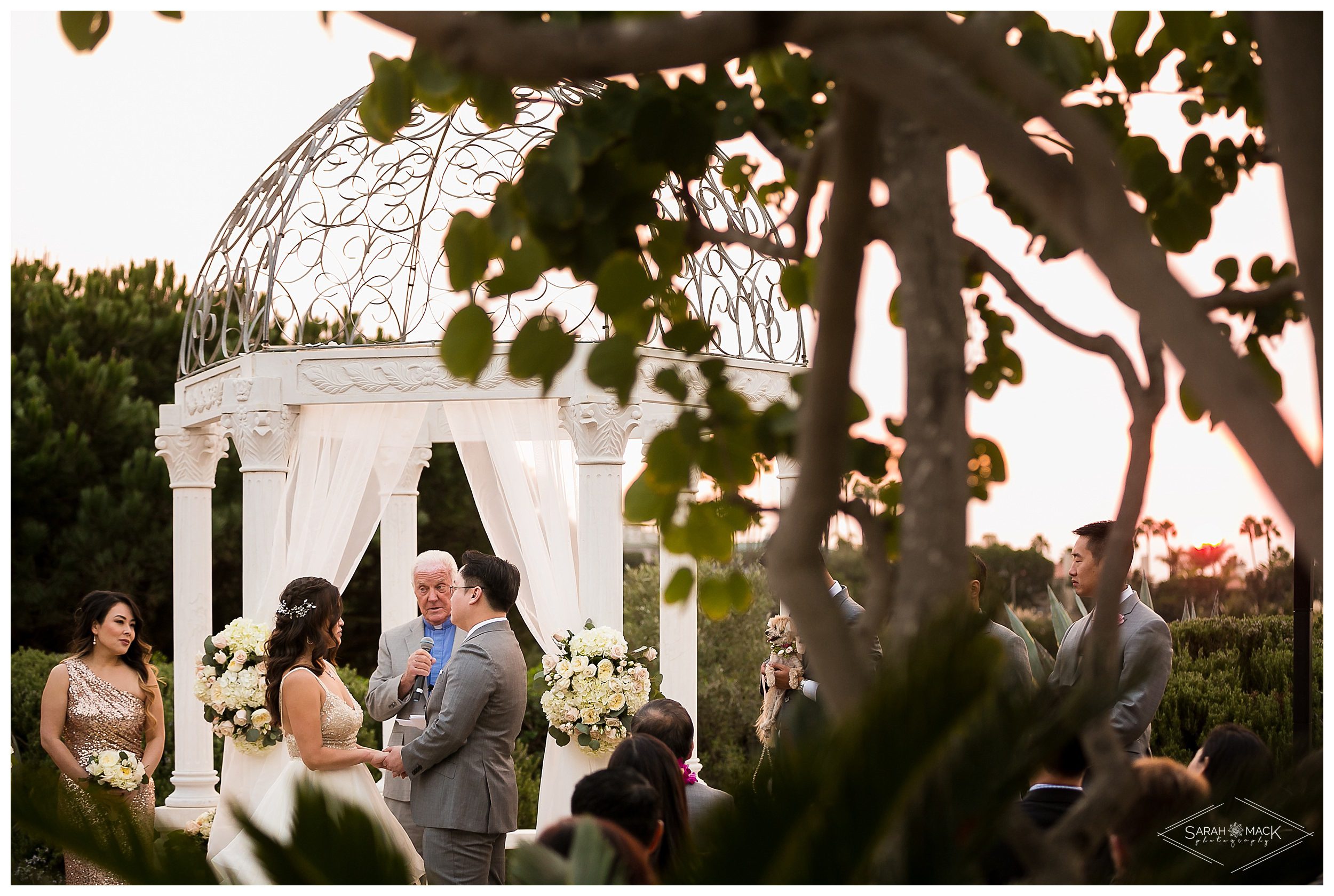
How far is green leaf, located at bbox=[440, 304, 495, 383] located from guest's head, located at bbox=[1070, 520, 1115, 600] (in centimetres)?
439

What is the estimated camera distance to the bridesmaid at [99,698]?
23.2ft

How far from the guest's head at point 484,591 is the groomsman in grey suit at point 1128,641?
2612 millimetres

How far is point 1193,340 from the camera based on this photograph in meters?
1.50

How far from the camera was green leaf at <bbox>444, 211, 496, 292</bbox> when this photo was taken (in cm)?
197

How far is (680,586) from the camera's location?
2.71m

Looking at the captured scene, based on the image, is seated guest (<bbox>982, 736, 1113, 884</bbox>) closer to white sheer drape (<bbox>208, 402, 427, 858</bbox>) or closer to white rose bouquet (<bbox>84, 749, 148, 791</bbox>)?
white rose bouquet (<bbox>84, 749, 148, 791</bbox>)

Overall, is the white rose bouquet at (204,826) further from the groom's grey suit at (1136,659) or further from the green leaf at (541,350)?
the green leaf at (541,350)

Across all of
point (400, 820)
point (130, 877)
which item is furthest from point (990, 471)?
point (400, 820)

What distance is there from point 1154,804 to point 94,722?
6.20m

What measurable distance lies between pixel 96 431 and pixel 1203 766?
49.9 ft

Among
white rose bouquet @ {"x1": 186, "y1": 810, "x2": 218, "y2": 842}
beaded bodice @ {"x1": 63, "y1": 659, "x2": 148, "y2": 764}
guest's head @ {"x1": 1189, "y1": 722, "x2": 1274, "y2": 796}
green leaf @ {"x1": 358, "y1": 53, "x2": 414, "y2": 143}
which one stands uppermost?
green leaf @ {"x1": 358, "y1": 53, "x2": 414, "y2": 143}

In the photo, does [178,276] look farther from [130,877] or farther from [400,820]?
[130,877]

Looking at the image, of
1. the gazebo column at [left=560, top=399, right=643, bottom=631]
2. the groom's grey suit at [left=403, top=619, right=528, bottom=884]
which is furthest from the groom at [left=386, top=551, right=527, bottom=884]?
the gazebo column at [left=560, top=399, right=643, bottom=631]

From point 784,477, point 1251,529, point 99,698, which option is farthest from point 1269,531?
point 99,698
